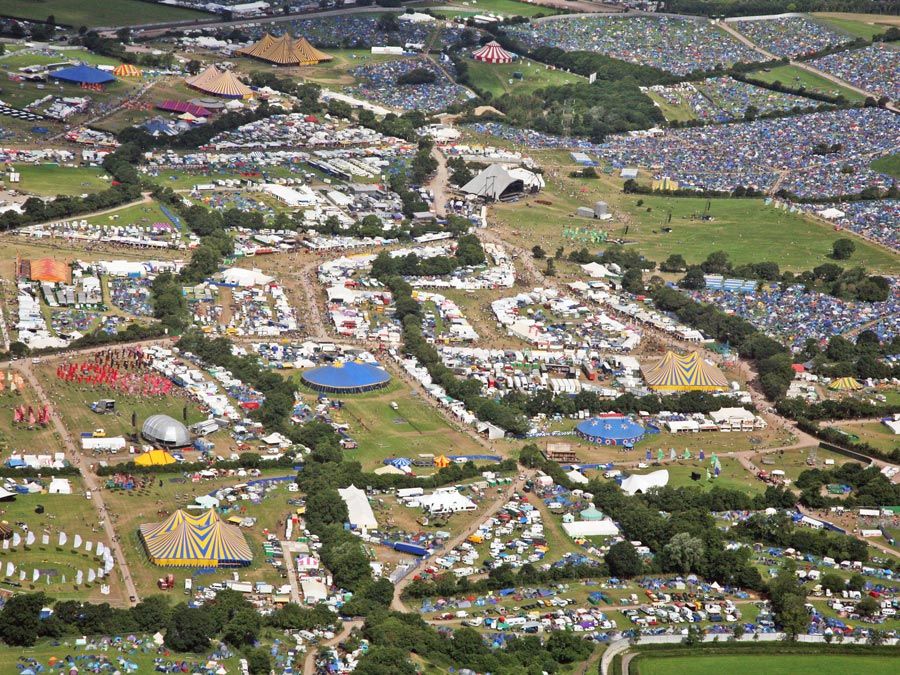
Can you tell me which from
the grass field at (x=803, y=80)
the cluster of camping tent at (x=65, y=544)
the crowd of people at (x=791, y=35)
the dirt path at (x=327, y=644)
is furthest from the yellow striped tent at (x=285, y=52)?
the dirt path at (x=327, y=644)

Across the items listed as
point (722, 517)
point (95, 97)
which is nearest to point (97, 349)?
point (722, 517)

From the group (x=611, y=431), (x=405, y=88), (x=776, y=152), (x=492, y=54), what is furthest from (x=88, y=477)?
(x=492, y=54)

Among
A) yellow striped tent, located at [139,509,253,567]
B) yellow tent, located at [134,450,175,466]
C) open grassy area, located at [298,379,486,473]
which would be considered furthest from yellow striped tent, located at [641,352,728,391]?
yellow striped tent, located at [139,509,253,567]

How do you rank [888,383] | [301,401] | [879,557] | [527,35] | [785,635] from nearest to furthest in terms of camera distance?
1. [785,635]
2. [879,557]
3. [301,401]
4. [888,383]
5. [527,35]

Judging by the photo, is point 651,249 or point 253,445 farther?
point 651,249

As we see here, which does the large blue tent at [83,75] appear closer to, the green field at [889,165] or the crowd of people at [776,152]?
the crowd of people at [776,152]

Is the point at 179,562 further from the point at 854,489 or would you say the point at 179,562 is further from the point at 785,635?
the point at 854,489
